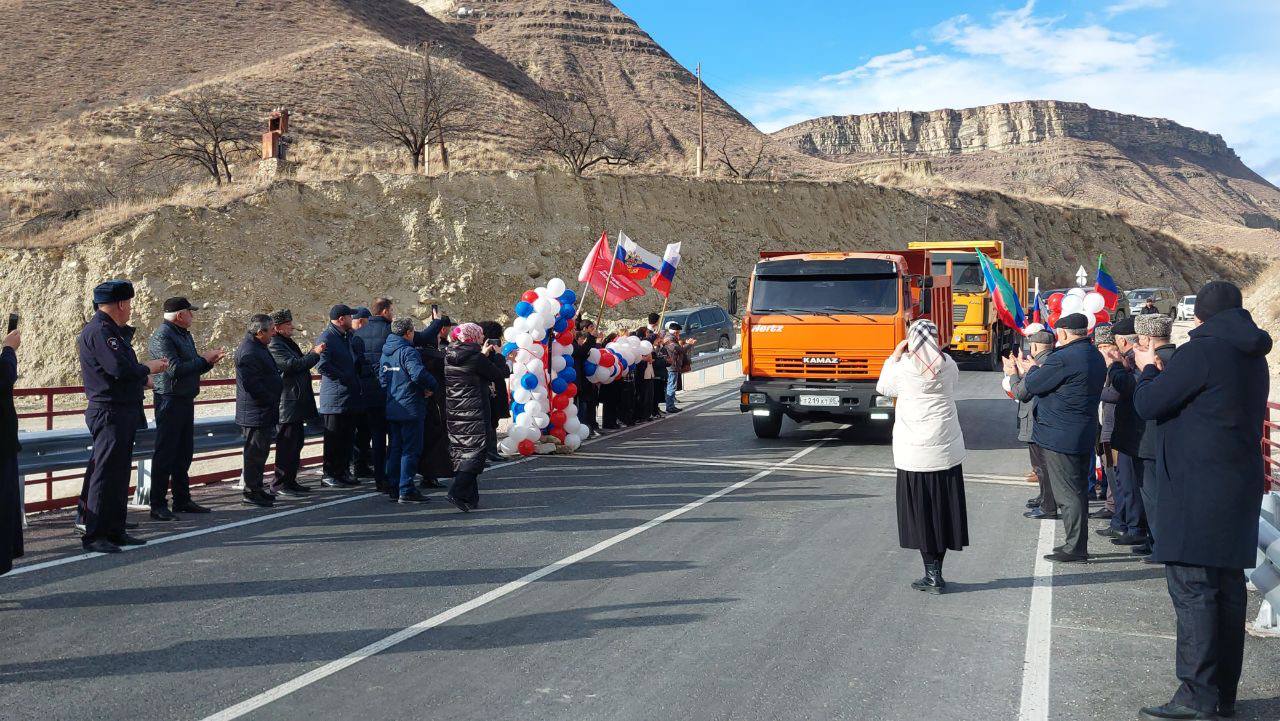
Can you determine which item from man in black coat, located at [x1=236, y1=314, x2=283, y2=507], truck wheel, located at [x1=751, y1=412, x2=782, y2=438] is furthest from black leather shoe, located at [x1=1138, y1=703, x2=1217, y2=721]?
truck wheel, located at [x1=751, y1=412, x2=782, y2=438]

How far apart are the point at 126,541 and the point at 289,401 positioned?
2805 mm

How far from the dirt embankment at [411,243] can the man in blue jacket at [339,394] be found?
2060 cm

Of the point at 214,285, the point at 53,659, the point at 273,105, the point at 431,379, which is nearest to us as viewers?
the point at 53,659

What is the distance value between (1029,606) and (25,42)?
67650 millimetres

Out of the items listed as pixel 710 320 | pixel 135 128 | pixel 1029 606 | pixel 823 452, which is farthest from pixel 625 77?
pixel 1029 606

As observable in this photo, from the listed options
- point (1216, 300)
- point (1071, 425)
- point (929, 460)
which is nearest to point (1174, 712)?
point (1216, 300)

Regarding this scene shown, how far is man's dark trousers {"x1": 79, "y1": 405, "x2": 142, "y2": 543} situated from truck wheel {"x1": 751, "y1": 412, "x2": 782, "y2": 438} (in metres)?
9.27

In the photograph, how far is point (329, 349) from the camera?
35.5ft

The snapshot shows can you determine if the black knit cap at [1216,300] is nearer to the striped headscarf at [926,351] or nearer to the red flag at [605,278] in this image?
the striped headscarf at [926,351]

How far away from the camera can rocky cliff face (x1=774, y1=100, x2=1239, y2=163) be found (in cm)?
14462

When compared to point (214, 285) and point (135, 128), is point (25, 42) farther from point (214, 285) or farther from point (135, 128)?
point (214, 285)

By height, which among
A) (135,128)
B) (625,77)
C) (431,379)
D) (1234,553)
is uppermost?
(625,77)

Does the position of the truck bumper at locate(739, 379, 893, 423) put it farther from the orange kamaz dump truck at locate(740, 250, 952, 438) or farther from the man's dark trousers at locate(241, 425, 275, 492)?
the man's dark trousers at locate(241, 425, 275, 492)

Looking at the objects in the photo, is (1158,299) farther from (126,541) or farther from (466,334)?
(126,541)
